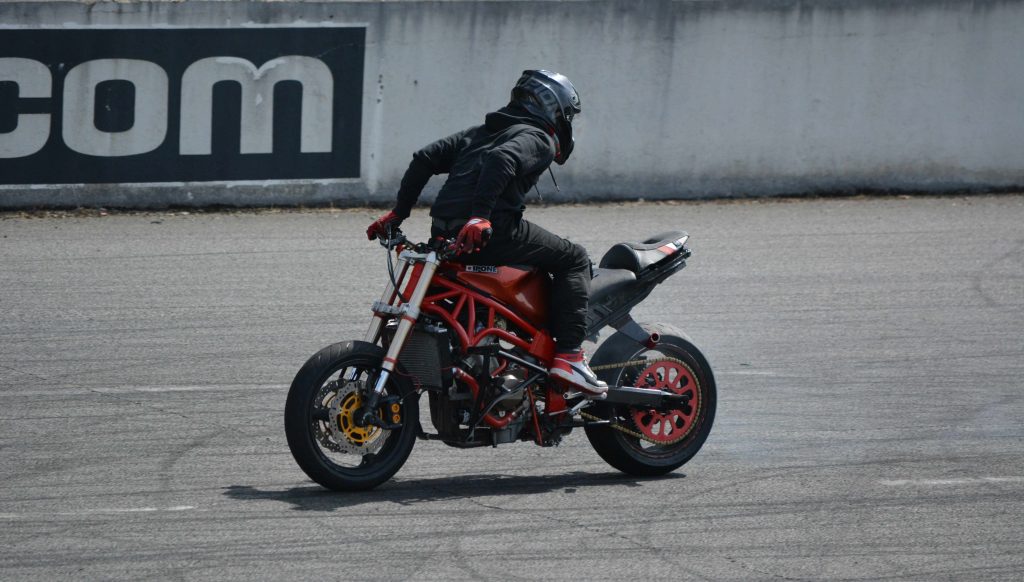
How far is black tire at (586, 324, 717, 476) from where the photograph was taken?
681cm

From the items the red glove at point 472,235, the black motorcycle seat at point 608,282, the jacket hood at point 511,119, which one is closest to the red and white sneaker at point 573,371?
the black motorcycle seat at point 608,282

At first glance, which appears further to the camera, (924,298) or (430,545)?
(924,298)

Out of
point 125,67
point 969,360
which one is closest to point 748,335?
point 969,360

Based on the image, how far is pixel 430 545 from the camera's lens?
5.67 m

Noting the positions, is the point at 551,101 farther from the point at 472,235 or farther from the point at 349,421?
the point at 349,421

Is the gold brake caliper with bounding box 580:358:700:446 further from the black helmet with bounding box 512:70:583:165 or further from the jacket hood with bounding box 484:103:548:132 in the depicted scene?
the jacket hood with bounding box 484:103:548:132

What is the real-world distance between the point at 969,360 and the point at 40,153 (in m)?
8.26

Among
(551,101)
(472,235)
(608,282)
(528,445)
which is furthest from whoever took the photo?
(528,445)

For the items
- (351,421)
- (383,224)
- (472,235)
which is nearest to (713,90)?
(383,224)

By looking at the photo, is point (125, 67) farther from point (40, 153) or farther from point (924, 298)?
point (924, 298)

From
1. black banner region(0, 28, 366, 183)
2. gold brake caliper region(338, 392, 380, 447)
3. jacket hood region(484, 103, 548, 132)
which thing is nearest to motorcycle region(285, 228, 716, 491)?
gold brake caliper region(338, 392, 380, 447)

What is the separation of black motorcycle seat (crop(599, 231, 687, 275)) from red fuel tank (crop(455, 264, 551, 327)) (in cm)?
42

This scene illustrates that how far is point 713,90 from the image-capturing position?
14.2m

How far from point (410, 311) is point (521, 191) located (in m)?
0.75
